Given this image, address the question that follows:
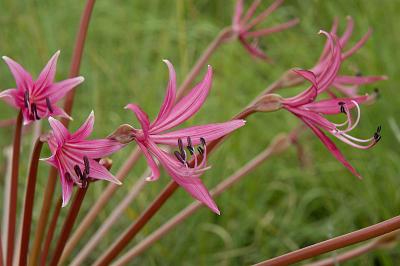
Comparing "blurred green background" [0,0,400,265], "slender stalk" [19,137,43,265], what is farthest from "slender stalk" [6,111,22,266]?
"blurred green background" [0,0,400,265]

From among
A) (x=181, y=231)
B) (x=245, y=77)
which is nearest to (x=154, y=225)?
(x=181, y=231)

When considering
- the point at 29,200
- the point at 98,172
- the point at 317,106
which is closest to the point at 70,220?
the point at 29,200

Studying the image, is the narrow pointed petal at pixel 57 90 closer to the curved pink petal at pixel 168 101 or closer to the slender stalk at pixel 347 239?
the curved pink petal at pixel 168 101

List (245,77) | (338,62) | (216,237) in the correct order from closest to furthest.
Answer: (338,62) < (216,237) < (245,77)

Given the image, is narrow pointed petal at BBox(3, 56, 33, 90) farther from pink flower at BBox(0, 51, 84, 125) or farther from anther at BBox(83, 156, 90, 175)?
anther at BBox(83, 156, 90, 175)

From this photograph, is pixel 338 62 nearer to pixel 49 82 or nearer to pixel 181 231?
pixel 49 82

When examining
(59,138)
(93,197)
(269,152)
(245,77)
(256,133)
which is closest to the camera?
(59,138)
